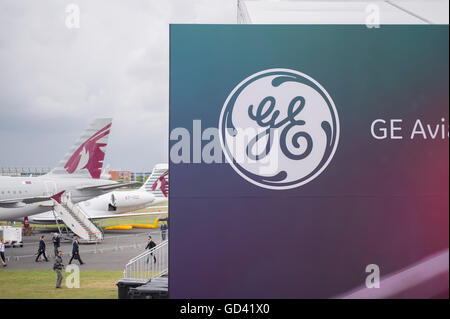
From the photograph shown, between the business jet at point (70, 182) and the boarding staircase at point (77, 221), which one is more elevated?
the business jet at point (70, 182)

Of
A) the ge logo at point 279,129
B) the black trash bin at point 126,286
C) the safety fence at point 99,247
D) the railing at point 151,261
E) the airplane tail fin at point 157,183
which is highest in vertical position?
the airplane tail fin at point 157,183

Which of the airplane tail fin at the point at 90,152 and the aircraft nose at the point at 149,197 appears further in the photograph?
the aircraft nose at the point at 149,197

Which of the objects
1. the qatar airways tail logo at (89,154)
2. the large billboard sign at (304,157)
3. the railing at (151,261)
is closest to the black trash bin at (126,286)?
the railing at (151,261)

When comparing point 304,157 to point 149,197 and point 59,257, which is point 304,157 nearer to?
point 59,257

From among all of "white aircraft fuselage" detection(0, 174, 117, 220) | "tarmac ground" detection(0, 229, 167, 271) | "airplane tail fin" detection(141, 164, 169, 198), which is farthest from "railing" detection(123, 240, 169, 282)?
"airplane tail fin" detection(141, 164, 169, 198)

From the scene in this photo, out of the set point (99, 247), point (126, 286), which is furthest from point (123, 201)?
point (126, 286)

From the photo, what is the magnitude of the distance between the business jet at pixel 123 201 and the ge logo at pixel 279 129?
26.2 m

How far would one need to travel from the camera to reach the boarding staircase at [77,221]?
1070 inches

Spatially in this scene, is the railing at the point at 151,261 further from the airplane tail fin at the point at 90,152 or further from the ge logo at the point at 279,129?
the airplane tail fin at the point at 90,152

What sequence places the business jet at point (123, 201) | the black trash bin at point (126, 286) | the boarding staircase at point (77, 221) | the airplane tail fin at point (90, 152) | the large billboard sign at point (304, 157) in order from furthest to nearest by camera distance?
the airplane tail fin at point (90, 152)
the business jet at point (123, 201)
the boarding staircase at point (77, 221)
the black trash bin at point (126, 286)
the large billboard sign at point (304, 157)

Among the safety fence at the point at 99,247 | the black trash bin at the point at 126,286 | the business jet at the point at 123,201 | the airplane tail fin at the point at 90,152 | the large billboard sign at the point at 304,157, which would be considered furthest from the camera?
the airplane tail fin at the point at 90,152
